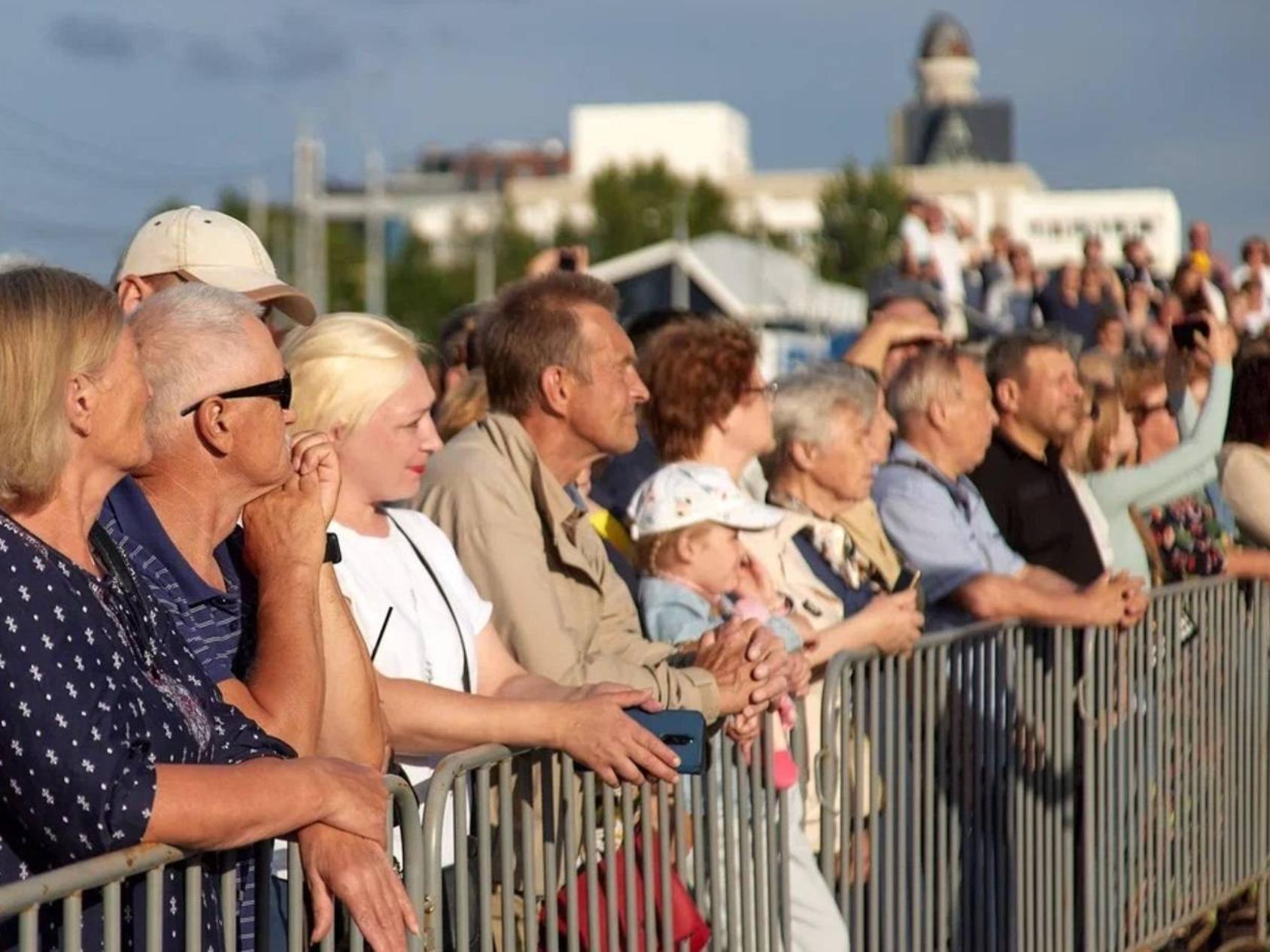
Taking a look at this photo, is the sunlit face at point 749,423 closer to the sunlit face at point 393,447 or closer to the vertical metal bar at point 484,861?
the sunlit face at point 393,447

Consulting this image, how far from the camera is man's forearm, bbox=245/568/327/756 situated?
3.79m

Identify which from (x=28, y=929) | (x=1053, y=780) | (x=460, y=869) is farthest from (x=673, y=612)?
(x=28, y=929)

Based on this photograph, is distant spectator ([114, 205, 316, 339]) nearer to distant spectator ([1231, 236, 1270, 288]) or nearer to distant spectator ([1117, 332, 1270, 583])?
distant spectator ([1117, 332, 1270, 583])

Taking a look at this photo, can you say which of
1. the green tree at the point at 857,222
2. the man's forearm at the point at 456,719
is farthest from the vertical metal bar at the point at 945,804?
the green tree at the point at 857,222

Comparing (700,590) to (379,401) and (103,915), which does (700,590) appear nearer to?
(379,401)

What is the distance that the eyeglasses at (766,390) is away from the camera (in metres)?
6.68

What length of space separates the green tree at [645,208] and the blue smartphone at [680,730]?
4542 inches

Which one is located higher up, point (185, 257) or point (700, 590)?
point (185, 257)

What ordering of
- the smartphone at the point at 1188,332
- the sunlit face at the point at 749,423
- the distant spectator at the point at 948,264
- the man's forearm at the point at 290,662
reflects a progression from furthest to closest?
1. the distant spectator at the point at 948,264
2. the smartphone at the point at 1188,332
3. the sunlit face at the point at 749,423
4. the man's forearm at the point at 290,662

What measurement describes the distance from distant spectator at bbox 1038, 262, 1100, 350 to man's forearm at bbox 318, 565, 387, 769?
14059 millimetres

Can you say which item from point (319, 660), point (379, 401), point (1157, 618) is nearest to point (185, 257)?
point (379, 401)

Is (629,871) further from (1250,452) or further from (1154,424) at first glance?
(1154,424)

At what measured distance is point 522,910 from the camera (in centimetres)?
430

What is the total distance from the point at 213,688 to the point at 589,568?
1976 millimetres
